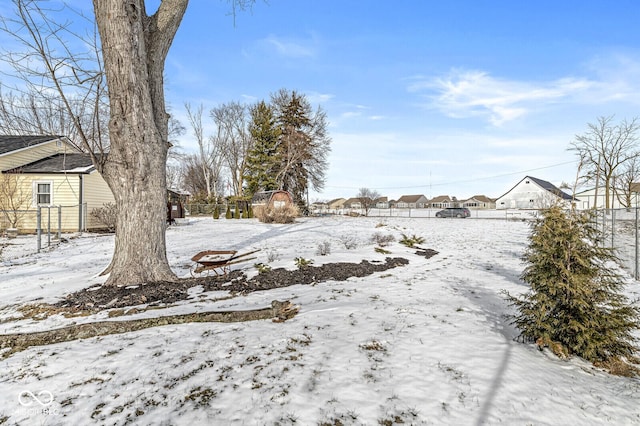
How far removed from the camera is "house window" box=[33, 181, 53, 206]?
1498 centimetres

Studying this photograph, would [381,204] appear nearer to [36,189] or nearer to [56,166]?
[56,166]

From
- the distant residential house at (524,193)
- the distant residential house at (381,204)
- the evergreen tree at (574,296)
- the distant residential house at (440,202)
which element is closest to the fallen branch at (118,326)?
the evergreen tree at (574,296)

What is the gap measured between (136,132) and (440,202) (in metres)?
80.0

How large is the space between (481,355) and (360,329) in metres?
1.21

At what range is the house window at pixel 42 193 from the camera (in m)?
15.0

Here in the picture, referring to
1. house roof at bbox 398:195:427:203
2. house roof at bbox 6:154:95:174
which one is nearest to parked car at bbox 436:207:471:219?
house roof at bbox 6:154:95:174

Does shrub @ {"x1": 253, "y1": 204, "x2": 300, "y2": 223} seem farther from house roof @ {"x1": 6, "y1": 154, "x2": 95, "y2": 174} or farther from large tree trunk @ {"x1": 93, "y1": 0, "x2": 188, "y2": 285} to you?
large tree trunk @ {"x1": 93, "y1": 0, "x2": 188, "y2": 285}

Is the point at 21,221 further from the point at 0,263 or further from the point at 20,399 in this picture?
the point at 20,399

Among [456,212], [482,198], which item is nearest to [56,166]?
[456,212]

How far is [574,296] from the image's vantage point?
10.2 ft

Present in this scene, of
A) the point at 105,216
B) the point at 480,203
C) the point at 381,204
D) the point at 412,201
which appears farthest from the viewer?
the point at 412,201

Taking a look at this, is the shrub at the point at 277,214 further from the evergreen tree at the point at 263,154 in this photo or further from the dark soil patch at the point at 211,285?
the evergreen tree at the point at 263,154

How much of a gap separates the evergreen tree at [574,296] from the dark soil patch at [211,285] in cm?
330
